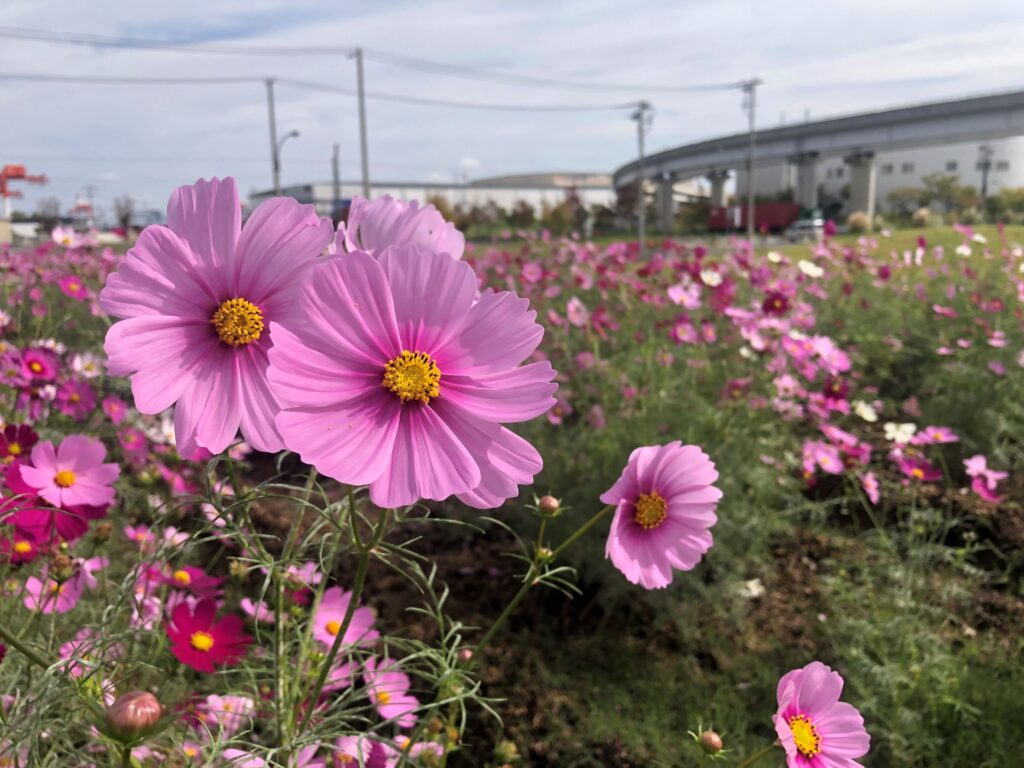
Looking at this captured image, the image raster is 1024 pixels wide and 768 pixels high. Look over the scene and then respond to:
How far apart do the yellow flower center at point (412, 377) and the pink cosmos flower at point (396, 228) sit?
0.14 m

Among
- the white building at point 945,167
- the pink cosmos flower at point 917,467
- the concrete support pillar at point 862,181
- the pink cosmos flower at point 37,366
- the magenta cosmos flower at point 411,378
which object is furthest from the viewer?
the white building at point 945,167

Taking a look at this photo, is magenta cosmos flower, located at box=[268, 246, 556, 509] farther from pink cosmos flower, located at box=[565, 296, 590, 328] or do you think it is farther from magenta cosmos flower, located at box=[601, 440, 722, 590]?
pink cosmos flower, located at box=[565, 296, 590, 328]

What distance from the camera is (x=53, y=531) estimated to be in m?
1.05

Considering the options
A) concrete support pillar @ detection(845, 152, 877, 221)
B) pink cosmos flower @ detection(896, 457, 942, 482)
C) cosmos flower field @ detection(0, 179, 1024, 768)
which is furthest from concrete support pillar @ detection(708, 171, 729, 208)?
pink cosmos flower @ detection(896, 457, 942, 482)

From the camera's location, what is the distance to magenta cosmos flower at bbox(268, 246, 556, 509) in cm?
57

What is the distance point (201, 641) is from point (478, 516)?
5.68 ft

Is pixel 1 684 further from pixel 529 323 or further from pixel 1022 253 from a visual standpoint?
pixel 1022 253

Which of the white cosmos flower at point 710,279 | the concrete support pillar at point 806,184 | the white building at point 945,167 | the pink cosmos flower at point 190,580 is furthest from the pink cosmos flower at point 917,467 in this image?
the white building at point 945,167

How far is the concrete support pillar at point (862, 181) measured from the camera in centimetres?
3619

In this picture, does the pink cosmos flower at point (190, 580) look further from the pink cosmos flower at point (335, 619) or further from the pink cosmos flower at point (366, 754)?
the pink cosmos flower at point (366, 754)

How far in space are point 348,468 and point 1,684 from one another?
90 cm

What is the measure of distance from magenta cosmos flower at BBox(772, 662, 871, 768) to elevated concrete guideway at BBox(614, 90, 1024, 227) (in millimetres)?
33119

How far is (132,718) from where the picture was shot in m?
0.58

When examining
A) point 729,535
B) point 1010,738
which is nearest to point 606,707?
point 729,535
